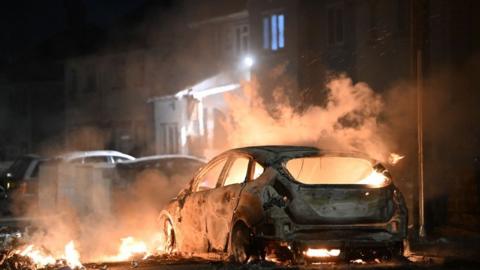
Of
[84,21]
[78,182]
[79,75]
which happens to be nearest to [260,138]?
[78,182]

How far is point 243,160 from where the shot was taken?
32.4 feet

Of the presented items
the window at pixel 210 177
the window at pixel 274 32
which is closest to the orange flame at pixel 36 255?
the window at pixel 210 177

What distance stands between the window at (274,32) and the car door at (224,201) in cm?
1828

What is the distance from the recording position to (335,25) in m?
26.3

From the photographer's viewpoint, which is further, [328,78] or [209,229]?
[328,78]

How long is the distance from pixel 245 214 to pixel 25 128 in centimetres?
4215

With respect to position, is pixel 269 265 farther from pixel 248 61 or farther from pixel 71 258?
pixel 248 61

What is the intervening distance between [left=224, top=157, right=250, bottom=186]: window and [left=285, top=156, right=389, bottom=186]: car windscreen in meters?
0.71

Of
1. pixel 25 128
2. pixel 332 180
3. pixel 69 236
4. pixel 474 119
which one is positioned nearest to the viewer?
pixel 332 180

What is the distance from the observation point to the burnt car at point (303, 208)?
863 centimetres

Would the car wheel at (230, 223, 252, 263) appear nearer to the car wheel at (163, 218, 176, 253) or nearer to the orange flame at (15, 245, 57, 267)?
the car wheel at (163, 218, 176, 253)

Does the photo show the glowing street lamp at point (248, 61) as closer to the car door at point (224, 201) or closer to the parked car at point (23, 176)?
the parked car at point (23, 176)

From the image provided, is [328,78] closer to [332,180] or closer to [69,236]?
[69,236]

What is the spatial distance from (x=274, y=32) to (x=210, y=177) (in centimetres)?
1812
